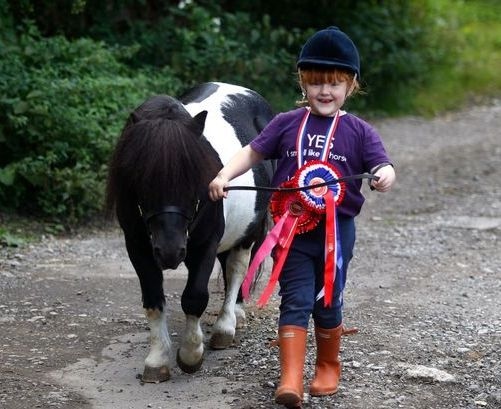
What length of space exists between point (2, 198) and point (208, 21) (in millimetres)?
3683

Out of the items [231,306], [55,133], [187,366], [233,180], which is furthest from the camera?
[55,133]

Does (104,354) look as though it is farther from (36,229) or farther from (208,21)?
(208,21)

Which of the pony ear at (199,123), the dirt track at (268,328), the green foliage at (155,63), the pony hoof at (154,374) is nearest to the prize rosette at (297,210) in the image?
the pony ear at (199,123)

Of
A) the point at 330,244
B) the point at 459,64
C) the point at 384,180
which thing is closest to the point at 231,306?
the point at 330,244

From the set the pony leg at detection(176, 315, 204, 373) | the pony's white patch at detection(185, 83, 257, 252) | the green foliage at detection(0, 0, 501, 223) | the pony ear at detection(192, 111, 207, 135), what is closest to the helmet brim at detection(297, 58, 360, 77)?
the pony ear at detection(192, 111, 207, 135)

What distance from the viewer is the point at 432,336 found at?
17.1 feet

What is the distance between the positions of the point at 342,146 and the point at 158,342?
4.11 ft

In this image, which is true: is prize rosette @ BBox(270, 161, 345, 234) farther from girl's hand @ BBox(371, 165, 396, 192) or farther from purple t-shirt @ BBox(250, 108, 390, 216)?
girl's hand @ BBox(371, 165, 396, 192)

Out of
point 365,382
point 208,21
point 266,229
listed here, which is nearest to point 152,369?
point 365,382

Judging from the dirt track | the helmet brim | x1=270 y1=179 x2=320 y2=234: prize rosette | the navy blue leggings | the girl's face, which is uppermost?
the helmet brim

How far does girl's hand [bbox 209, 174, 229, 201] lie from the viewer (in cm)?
420

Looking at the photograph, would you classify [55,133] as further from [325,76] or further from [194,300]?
[325,76]

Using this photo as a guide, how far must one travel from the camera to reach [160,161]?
4.10 meters

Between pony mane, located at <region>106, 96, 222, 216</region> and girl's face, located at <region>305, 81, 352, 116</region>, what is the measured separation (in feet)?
1.65
